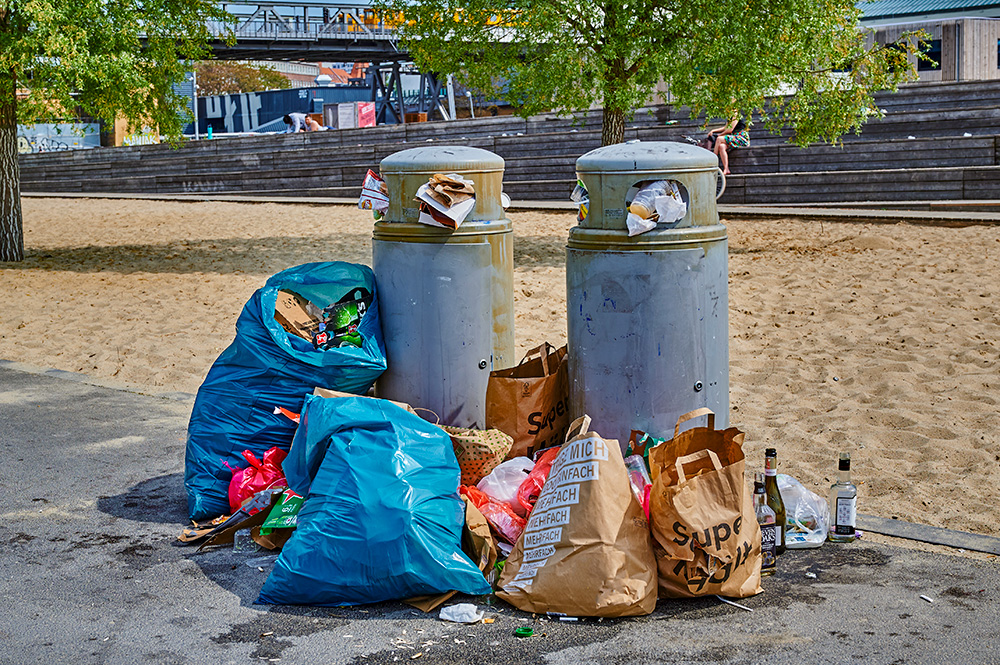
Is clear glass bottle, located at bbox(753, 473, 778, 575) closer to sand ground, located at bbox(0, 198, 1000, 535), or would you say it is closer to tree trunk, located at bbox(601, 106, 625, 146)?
sand ground, located at bbox(0, 198, 1000, 535)

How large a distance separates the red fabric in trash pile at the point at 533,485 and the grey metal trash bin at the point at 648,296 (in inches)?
10.3

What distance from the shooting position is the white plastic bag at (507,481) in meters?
3.77

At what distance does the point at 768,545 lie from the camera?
3.51 m

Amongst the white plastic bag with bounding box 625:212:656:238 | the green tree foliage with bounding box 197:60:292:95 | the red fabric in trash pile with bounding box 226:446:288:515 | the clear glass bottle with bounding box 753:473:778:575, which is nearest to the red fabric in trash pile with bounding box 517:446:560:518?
the clear glass bottle with bounding box 753:473:778:575

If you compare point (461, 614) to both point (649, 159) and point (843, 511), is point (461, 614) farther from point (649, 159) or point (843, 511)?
point (649, 159)

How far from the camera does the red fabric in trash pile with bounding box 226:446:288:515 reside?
4.06 m

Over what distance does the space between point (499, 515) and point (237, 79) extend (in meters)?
76.5

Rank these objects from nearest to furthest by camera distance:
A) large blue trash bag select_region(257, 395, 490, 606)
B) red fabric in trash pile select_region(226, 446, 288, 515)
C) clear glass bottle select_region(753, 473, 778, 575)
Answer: large blue trash bag select_region(257, 395, 490, 606) < clear glass bottle select_region(753, 473, 778, 575) < red fabric in trash pile select_region(226, 446, 288, 515)

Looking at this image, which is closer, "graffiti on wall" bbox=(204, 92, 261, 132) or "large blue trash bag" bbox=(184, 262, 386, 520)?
"large blue trash bag" bbox=(184, 262, 386, 520)

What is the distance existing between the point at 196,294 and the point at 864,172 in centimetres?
988

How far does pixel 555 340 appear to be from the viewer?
738cm

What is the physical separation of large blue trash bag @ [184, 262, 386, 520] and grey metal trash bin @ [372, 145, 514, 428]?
138 mm

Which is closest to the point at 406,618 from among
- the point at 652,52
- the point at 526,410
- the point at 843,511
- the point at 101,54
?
the point at 526,410

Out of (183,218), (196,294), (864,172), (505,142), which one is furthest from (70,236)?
(864,172)
